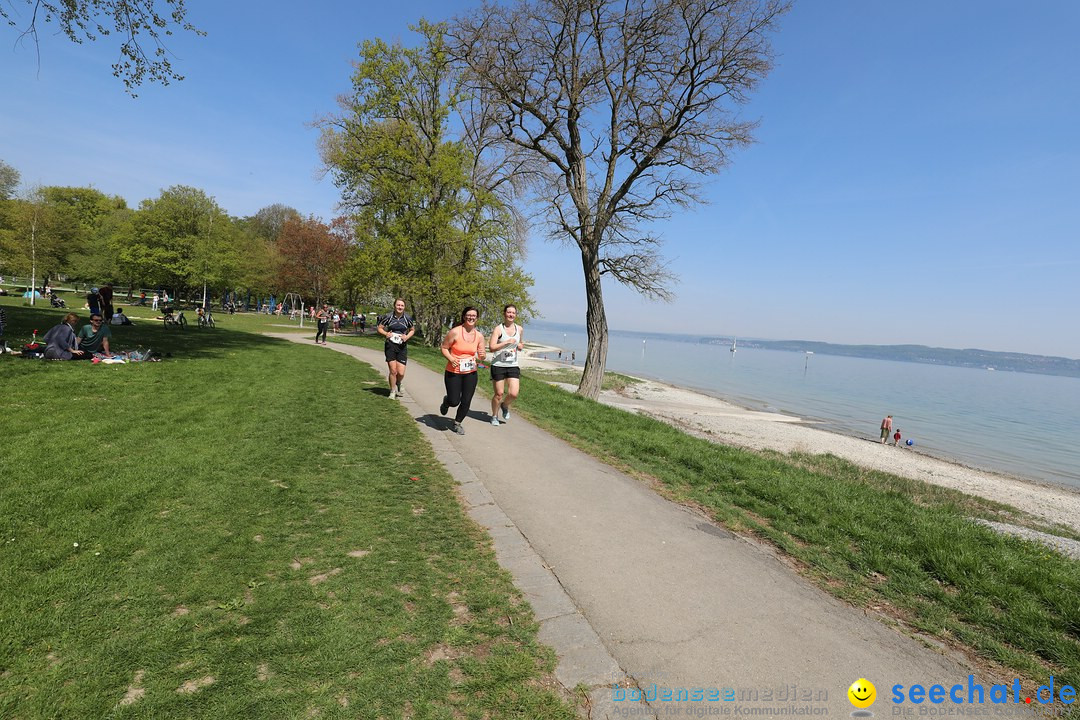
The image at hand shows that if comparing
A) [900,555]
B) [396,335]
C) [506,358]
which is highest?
[396,335]

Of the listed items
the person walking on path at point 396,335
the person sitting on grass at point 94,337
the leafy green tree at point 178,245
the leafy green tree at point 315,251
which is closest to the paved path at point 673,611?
the person walking on path at point 396,335

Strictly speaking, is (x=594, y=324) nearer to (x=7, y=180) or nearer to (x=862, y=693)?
(x=862, y=693)

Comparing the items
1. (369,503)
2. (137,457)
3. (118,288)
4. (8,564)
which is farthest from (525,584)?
(118,288)

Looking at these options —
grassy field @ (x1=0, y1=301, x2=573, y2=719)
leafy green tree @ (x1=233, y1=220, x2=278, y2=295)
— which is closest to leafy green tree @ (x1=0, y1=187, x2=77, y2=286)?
leafy green tree @ (x1=233, y1=220, x2=278, y2=295)

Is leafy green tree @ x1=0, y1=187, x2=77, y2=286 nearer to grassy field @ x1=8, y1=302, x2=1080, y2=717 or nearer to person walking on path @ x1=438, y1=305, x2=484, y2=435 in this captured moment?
grassy field @ x1=8, y1=302, x2=1080, y2=717

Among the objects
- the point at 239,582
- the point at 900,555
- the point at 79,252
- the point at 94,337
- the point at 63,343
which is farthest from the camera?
the point at 79,252

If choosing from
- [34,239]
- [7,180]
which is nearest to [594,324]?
[34,239]

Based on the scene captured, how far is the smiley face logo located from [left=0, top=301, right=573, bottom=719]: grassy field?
169 cm

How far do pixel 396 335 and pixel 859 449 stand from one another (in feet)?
68.5

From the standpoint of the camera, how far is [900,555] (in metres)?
4.34

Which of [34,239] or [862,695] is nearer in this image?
[862,695]

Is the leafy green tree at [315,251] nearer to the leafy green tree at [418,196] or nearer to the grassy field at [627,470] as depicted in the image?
the leafy green tree at [418,196]

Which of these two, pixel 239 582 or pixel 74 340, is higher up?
pixel 74 340

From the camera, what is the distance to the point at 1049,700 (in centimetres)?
268
